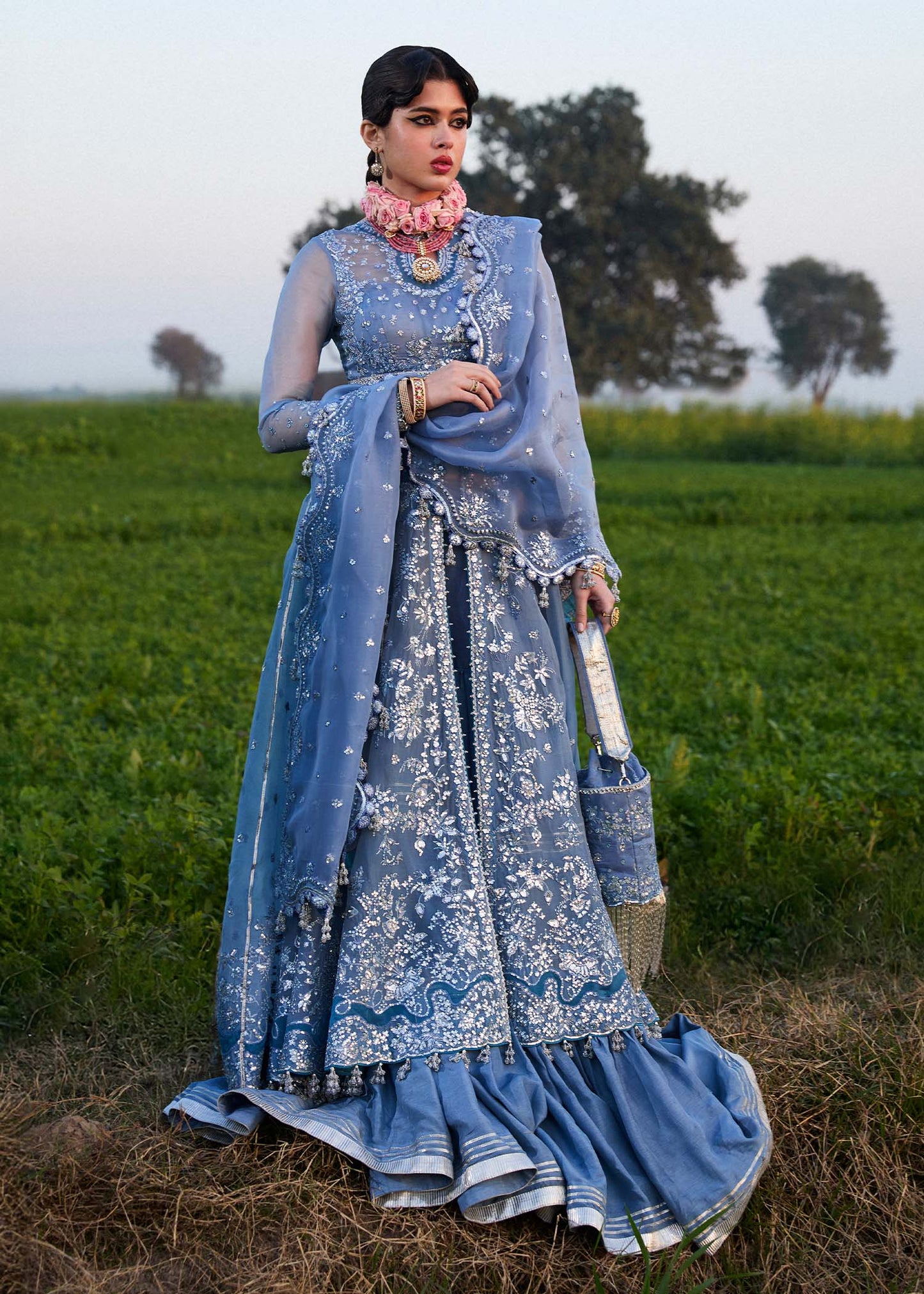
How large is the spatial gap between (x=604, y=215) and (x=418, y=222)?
2597 centimetres

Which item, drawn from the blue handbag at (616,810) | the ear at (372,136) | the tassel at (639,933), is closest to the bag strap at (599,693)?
the blue handbag at (616,810)

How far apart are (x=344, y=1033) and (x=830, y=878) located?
2.09 meters

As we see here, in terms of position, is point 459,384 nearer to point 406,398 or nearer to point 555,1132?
point 406,398

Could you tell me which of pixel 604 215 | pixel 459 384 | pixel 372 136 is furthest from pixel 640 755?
pixel 604 215

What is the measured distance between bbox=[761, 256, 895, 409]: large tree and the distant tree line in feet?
66.6

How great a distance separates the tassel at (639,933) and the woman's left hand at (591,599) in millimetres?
618

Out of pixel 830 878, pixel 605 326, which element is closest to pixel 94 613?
pixel 830 878

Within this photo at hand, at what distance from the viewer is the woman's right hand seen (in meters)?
2.58

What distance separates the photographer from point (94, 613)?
8.14 metres

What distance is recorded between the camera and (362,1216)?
2.34m

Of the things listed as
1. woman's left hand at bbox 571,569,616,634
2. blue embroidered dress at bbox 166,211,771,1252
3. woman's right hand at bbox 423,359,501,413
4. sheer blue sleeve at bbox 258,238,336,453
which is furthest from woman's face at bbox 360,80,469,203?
woman's left hand at bbox 571,569,616,634

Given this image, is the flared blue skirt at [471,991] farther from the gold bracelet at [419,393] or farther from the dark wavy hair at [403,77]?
the dark wavy hair at [403,77]

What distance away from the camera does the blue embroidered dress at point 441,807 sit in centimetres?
249

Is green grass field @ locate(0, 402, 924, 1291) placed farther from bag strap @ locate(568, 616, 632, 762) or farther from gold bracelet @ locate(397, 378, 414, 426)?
gold bracelet @ locate(397, 378, 414, 426)
